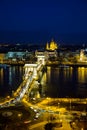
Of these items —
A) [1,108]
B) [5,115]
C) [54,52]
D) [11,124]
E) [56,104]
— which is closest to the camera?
[11,124]

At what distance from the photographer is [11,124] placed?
6.00 meters

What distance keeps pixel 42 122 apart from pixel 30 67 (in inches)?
309

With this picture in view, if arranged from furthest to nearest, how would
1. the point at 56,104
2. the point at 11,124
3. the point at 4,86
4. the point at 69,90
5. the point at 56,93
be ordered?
the point at 4,86 < the point at 69,90 < the point at 56,93 < the point at 56,104 < the point at 11,124

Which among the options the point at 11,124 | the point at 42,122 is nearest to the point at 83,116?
the point at 42,122

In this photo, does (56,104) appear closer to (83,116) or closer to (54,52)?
(83,116)

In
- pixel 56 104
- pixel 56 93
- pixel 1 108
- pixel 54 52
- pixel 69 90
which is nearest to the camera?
pixel 1 108

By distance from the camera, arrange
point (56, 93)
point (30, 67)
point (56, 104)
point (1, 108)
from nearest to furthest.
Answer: point (1, 108), point (56, 104), point (56, 93), point (30, 67)

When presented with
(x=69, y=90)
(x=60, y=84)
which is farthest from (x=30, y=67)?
(x=69, y=90)

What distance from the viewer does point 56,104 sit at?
7.65 meters

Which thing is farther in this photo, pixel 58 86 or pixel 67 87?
pixel 58 86

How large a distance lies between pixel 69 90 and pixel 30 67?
12.7ft

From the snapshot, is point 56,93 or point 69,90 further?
point 69,90

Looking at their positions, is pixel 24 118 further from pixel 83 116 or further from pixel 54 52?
pixel 54 52

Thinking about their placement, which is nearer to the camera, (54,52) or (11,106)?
(11,106)
